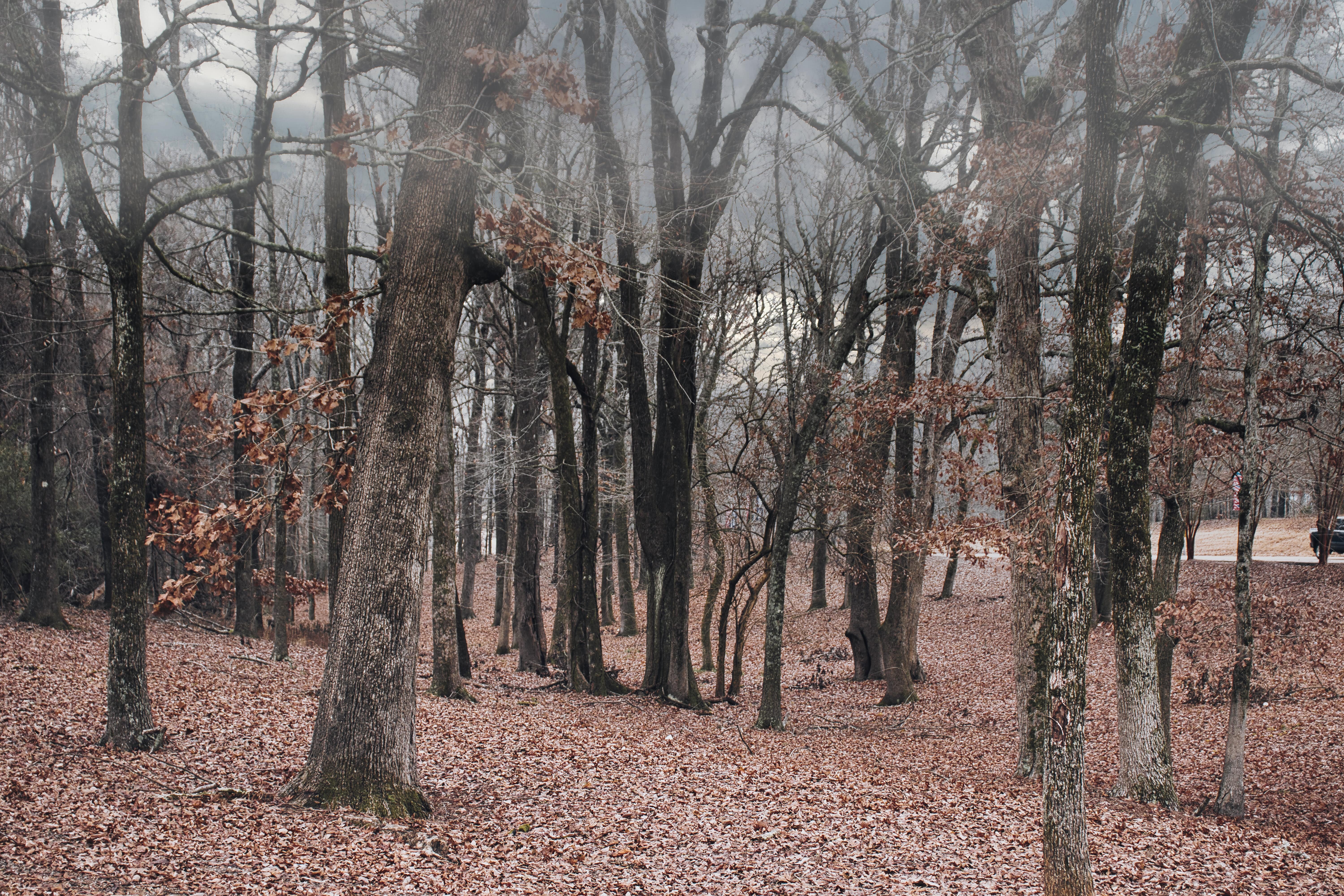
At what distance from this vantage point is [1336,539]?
22.5 m

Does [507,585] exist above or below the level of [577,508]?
below

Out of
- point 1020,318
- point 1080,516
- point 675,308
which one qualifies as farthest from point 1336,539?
point 1080,516

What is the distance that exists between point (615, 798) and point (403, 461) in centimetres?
395

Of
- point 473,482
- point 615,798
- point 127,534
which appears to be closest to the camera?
point 127,534

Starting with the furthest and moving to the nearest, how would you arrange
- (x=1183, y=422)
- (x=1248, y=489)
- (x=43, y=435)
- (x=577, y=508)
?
(x=43, y=435)
(x=577, y=508)
(x=1183, y=422)
(x=1248, y=489)

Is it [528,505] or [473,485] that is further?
[473,485]

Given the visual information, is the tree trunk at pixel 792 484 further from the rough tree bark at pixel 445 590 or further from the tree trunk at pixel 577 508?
the rough tree bark at pixel 445 590

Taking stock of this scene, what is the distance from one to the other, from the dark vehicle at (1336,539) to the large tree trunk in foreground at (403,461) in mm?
25023

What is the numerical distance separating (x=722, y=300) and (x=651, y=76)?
13.0ft

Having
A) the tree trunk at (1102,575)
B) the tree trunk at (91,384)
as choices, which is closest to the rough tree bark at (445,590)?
the tree trunk at (91,384)

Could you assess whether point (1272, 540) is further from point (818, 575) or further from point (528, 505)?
point (528, 505)

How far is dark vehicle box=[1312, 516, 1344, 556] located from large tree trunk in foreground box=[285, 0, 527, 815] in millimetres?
25023

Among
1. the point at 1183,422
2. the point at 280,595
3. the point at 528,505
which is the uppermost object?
the point at 1183,422

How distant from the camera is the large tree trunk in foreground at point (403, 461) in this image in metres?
5.91
